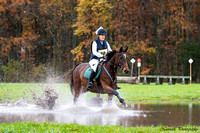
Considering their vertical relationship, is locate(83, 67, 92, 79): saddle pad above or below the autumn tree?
below

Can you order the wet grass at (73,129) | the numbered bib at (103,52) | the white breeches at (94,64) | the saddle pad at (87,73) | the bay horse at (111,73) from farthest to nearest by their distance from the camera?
the saddle pad at (87,73)
the numbered bib at (103,52)
the white breeches at (94,64)
the bay horse at (111,73)
the wet grass at (73,129)

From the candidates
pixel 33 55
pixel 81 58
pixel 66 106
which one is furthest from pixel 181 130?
pixel 33 55

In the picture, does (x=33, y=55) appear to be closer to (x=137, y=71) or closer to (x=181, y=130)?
(x=137, y=71)

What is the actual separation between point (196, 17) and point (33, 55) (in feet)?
75.2

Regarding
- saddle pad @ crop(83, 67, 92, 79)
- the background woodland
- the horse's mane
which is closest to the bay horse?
the horse's mane

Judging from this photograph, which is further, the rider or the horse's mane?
the rider

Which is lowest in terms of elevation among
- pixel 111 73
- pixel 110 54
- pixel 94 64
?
pixel 111 73

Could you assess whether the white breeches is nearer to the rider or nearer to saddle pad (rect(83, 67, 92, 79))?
Answer: the rider

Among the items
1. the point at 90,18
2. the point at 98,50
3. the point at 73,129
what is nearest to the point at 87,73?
the point at 98,50

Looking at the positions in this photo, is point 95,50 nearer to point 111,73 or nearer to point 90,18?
point 111,73

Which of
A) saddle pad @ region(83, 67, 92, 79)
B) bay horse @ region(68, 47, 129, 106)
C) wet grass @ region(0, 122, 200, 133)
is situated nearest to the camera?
wet grass @ region(0, 122, 200, 133)

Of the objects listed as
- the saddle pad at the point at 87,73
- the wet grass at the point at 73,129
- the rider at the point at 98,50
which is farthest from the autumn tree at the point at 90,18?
the wet grass at the point at 73,129

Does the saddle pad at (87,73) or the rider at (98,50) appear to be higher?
the rider at (98,50)

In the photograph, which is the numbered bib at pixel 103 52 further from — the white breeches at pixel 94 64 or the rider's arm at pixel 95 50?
the white breeches at pixel 94 64
